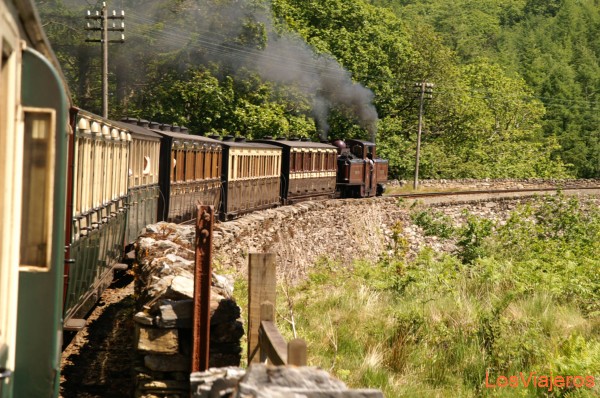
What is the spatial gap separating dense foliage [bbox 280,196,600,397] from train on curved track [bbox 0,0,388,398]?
6.92 ft

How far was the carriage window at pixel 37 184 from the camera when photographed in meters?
3.95

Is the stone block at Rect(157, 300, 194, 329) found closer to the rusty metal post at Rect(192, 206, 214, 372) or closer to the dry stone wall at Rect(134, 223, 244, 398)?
the dry stone wall at Rect(134, 223, 244, 398)

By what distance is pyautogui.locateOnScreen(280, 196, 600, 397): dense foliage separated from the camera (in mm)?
10711

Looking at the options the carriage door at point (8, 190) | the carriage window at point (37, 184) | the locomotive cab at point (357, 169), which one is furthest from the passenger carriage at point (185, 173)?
the locomotive cab at point (357, 169)

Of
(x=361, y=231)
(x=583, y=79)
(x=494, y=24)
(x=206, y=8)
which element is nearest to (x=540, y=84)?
(x=583, y=79)

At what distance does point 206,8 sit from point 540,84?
56837 millimetres

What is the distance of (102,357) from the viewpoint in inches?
370

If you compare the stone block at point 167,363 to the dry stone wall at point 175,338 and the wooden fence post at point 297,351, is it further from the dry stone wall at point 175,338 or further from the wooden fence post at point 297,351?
the wooden fence post at point 297,351

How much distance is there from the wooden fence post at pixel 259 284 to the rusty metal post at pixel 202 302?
0.30 metres

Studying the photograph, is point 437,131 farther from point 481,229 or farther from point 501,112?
point 481,229

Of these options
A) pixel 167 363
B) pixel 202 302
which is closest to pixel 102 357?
pixel 167 363

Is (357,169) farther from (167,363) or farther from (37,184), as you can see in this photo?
(37,184)

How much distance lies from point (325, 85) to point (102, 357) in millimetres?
37576

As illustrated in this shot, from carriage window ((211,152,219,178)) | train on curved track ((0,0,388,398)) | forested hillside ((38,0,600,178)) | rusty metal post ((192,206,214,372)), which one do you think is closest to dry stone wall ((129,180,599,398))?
rusty metal post ((192,206,214,372))
